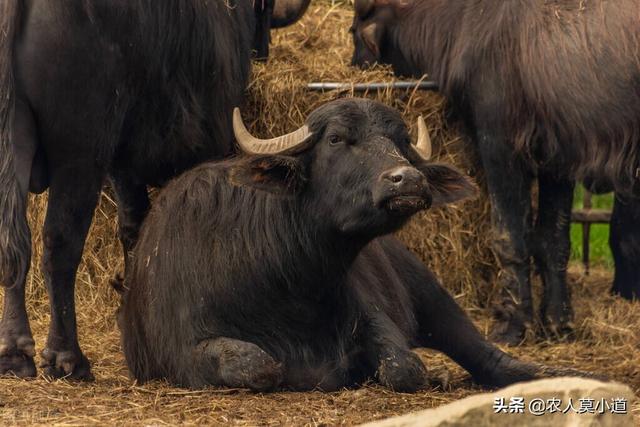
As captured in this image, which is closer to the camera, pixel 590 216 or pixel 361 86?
pixel 361 86

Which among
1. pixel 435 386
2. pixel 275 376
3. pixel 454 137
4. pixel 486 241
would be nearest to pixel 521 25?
pixel 454 137

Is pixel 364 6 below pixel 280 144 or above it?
above

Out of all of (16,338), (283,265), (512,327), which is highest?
(283,265)

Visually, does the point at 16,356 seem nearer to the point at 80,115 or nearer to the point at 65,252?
the point at 65,252

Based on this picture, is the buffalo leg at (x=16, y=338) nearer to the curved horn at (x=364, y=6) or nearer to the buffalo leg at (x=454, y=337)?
the buffalo leg at (x=454, y=337)

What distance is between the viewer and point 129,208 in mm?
7844

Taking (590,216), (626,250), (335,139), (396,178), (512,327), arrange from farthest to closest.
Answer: (590,216)
(626,250)
(512,327)
(335,139)
(396,178)

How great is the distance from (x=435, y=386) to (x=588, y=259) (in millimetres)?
4951

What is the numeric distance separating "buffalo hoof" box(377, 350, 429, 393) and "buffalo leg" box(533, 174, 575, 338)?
2.60 meters

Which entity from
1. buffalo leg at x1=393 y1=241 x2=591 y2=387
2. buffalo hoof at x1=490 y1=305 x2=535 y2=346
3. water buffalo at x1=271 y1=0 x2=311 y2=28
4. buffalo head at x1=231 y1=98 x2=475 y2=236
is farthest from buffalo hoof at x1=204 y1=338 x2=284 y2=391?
water buffalo at x1=271 y1=0 x2=311 y2=28

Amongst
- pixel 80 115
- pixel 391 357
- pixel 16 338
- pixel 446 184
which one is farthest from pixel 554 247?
pixel 16 338

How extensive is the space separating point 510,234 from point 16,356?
354 centimetres

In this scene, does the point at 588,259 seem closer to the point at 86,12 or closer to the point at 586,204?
the point at 586,204

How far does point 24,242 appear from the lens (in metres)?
6.44
